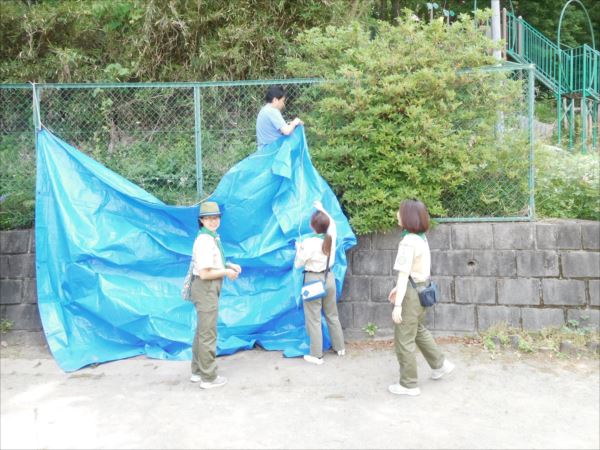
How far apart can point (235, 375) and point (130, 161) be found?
2.91m

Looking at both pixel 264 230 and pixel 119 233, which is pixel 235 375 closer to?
pixel 264 230

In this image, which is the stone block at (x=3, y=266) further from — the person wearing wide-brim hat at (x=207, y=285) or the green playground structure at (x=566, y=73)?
the green playground structure at (x=566, y=73)

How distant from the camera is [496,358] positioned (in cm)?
545

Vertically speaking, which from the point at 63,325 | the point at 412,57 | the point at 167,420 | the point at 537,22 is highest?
the point at 537,22

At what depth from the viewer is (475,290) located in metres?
5.90

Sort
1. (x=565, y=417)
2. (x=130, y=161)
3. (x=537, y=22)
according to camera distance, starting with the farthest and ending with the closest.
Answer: (x=537, y=22) < (x=130, y=161) < (x=565, y=417)

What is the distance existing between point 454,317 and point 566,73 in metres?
9.43

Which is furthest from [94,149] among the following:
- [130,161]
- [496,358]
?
[496,358]

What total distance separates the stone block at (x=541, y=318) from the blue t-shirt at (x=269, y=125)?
2993 millimetres

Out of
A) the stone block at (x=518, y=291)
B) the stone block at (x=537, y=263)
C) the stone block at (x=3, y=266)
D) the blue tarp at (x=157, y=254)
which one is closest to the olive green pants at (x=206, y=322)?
the blue tarp at (x=157, y=254)

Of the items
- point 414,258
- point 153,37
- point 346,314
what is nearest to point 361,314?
point 346,314

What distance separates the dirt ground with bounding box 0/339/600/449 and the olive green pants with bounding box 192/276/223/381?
22cm

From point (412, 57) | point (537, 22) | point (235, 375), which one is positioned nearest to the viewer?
point (235, 375)

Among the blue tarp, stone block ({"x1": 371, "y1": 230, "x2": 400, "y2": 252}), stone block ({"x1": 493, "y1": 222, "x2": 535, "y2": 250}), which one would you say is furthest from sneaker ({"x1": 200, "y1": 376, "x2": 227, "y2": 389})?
stone block ({"x1": 493, "y1": 222, "x2": 535, "y2": 250})
